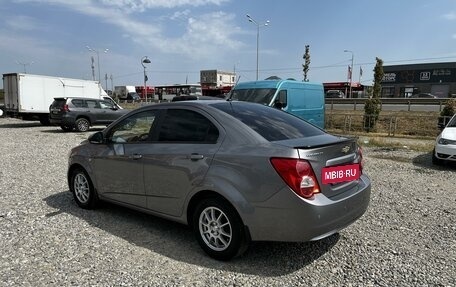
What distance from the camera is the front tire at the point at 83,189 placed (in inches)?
216

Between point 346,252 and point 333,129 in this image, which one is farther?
point 333,129

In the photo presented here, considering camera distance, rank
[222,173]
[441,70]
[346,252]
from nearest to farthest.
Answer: [222,173] < [346,252] < [441,70]

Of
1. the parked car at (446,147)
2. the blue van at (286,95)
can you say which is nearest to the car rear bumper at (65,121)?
the blue van at (286,95)

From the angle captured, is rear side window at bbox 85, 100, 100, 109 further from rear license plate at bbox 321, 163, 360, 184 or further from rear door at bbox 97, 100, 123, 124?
rear license plate at bbox 321, 163, 360, 184

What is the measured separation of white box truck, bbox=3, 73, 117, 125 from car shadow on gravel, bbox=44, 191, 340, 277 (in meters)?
17.6

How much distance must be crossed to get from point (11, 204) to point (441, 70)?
90.0 m

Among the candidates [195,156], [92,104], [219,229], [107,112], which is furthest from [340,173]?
[107,112]

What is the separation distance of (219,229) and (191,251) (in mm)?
534

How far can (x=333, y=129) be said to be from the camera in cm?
2041

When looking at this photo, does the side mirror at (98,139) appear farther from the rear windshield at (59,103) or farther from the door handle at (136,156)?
the rear windshield at (59,103)

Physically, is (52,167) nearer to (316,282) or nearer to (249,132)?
(249,132)

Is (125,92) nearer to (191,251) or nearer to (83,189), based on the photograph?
(83,189)

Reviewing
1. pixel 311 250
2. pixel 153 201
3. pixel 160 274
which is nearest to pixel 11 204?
pixel 153 201

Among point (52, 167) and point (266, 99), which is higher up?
point (266, 99)
